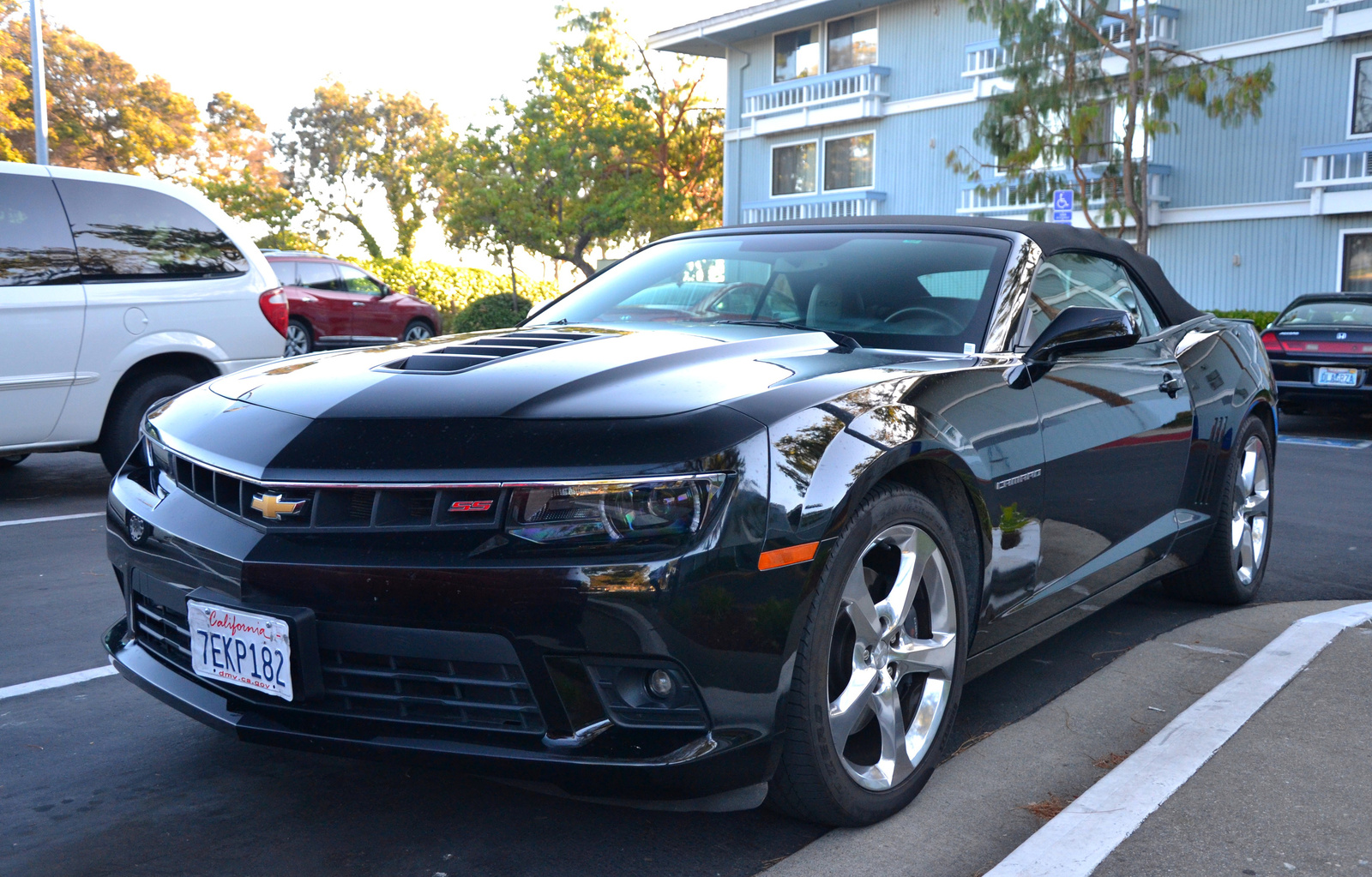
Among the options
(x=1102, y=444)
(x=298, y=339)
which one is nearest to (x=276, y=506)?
(x=1102, y=444)

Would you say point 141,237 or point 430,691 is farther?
point 141,237

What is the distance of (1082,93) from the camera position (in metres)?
19.4

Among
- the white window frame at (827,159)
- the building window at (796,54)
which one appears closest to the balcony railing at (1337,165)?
the white window frame at (827,159)

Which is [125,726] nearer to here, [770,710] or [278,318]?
[770,710]

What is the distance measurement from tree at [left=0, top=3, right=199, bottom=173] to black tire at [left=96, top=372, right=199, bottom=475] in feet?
106

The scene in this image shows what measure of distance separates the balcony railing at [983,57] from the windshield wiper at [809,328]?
21444 millimetres

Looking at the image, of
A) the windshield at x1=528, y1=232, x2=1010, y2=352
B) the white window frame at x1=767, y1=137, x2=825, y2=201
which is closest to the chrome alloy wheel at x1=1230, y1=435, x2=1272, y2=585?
the windshield at x1=528, y1=232, x2=1010, y2=352

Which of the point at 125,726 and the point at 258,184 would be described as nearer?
the point at 125,726

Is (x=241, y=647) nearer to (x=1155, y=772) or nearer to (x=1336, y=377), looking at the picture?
(x=1155, y=772)

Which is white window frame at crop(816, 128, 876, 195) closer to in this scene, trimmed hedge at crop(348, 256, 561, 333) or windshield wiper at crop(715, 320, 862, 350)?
trimmed hedge at crop(348, 256, 561, 333)

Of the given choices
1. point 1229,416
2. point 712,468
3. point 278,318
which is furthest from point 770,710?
point 278,318

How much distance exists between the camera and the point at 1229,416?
4.60m

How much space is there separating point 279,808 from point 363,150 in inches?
2087

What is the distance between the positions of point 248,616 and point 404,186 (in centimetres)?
5278
